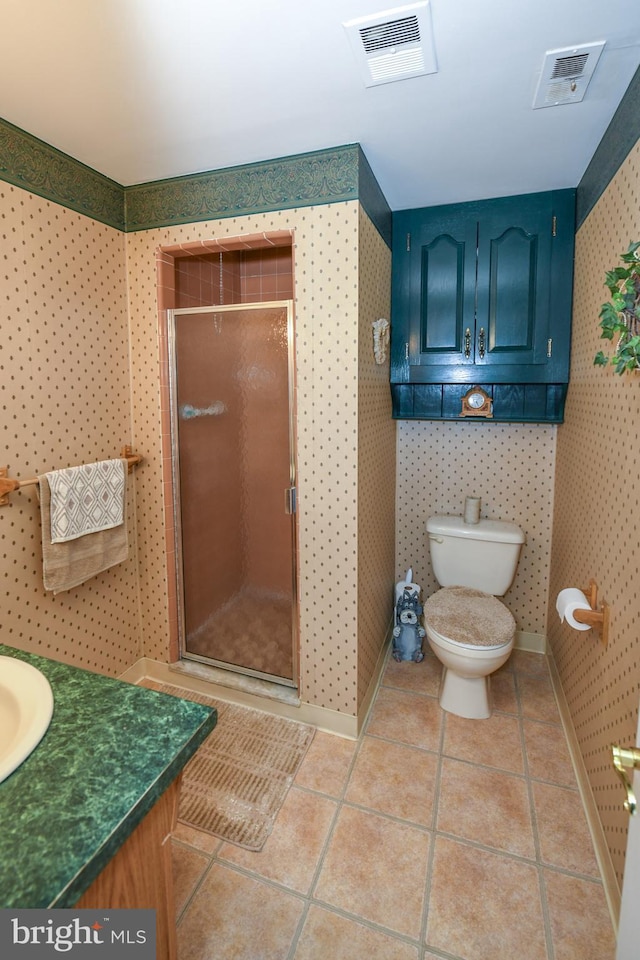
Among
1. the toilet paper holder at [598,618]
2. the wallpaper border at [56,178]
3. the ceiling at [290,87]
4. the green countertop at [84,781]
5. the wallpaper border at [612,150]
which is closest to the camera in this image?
the green countertop at [84,781]

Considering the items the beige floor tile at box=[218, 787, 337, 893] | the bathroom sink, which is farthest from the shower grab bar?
the beige floor tile at box=[218, 787, 337, 893]

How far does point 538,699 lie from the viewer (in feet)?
7.75

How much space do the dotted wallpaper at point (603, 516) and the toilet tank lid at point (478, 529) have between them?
24 centimetres

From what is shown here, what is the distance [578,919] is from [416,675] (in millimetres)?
1214

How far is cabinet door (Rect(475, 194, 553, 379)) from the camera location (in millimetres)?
2332

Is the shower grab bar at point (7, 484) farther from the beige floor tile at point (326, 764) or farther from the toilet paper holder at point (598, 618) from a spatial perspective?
the toilet paper holder at point (598, 618)

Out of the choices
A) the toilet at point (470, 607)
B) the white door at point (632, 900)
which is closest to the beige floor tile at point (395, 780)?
the toilet at point (470, 607)

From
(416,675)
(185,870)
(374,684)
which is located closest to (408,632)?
(416,675)

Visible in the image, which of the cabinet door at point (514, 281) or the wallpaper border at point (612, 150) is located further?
the cabinet door at point (514, 281)

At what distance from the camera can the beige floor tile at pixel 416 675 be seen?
246 centimetres

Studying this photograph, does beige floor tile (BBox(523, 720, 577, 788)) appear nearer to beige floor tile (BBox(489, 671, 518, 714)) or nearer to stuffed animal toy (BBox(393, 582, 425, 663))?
beige floor tile (BBox(489, 671, 518, 714))

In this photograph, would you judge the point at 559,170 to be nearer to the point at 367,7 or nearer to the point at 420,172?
the point at 420,172

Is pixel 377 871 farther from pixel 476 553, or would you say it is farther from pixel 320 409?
pixel 320 409

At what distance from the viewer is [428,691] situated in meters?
2.43
